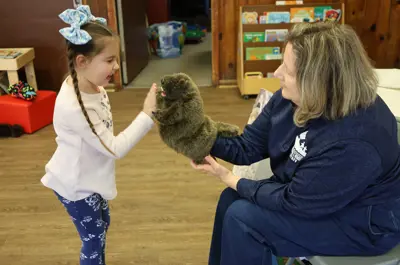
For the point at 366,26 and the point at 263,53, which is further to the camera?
the point at 366,26

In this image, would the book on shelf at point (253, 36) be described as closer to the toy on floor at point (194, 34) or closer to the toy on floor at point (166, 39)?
the toy on floor at point (166, 39)

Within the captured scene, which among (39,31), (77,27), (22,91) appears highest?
(77,27)

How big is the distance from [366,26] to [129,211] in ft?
8.93

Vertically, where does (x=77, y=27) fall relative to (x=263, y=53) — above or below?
above

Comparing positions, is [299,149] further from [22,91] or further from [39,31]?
[39,31]

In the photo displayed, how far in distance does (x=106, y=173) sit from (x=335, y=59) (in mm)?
768

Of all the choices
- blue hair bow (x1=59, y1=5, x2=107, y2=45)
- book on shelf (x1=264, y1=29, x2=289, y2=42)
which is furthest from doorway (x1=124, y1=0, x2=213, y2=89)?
blue hair bow (x1=59, y1=5, x2=107, y2=45)

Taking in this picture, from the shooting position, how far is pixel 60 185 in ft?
4.74

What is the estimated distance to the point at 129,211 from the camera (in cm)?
231

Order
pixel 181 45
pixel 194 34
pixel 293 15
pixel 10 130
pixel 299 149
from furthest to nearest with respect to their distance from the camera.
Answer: pixel 194 34 → pixel 181 45 → pixel 293 15 → pixel 10 130 → pixel 299 149

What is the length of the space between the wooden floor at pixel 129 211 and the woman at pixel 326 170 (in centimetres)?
70

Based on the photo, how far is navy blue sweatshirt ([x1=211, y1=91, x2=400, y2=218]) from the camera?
1189 mm

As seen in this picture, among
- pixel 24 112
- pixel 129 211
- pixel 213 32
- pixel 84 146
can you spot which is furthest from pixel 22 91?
pixel 84 146

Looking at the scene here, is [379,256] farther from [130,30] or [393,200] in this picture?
[130,30]
